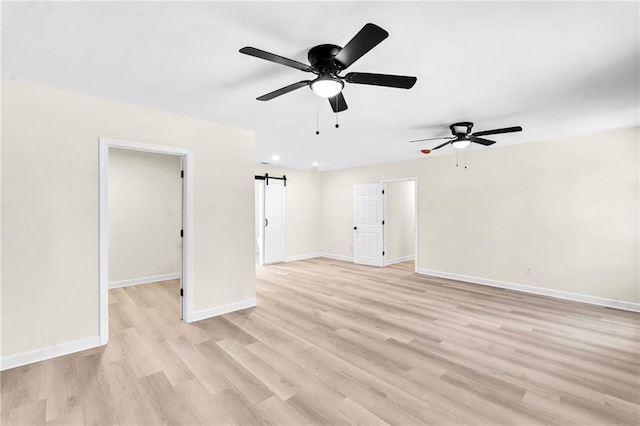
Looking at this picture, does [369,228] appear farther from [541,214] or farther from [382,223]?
[541,214]

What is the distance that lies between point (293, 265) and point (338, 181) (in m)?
2.62

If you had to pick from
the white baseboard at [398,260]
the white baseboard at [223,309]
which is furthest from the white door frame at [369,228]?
the white baseboard at [223,309]

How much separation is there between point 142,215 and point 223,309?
3038mm

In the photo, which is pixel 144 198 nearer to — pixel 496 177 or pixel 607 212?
pixel 496 177

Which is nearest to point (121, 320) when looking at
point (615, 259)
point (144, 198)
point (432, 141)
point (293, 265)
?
point (144, 198)

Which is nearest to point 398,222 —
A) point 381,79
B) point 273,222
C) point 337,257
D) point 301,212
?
point 337,257

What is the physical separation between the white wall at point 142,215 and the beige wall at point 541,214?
507 cm

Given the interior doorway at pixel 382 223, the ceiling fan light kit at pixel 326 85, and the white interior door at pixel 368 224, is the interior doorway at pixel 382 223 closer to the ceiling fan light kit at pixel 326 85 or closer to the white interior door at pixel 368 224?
the white interior door at pixel 368 224

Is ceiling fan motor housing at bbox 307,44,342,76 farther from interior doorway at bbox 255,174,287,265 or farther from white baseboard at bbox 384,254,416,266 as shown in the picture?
white baseboard at bbox 384,254,416,266

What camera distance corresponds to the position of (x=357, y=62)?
2.32 m

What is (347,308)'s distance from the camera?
13.5 feet

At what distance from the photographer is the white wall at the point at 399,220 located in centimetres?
736

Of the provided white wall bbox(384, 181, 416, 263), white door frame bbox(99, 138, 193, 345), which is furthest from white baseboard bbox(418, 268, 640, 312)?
white door frame bbox(99, 138, 193, 345)

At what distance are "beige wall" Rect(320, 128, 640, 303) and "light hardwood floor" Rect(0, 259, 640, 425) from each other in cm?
68
